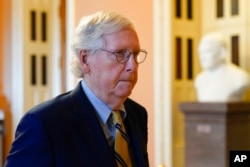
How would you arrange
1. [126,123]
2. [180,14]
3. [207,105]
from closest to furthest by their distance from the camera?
[126,123] → [207,105] → [180,14]

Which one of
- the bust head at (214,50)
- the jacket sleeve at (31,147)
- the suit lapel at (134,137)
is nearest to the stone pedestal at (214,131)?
the bust head at (214,50)

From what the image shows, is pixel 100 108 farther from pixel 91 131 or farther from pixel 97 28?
pixel 97 28

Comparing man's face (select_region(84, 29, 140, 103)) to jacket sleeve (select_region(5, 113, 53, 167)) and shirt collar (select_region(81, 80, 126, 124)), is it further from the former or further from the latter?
jacket sleeve (select_region(5, 113, 53, 167))

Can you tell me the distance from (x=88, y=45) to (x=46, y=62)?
4.66 m

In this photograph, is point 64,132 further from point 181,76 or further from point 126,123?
point 181,76

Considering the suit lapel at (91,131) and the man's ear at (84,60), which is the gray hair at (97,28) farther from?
the suit lapel at (91,131)

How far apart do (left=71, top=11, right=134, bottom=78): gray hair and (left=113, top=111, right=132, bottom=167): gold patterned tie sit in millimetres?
203

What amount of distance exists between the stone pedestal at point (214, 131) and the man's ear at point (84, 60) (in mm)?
2239

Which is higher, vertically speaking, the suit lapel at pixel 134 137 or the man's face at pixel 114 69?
the man's face at pixel 114 69

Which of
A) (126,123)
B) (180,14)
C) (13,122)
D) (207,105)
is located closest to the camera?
(126,123)

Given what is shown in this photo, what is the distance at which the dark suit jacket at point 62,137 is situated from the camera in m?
1.24

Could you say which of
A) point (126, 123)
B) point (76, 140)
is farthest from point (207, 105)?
point (76, 140)

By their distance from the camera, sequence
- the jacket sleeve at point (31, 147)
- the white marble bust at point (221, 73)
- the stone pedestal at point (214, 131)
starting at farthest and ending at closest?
1. the white marble bust at point (221, 73)
2. the stone pedestal at point (214, 131)
3. the jacket sleeve at point (31, 147)

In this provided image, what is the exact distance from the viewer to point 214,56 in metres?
3.69
